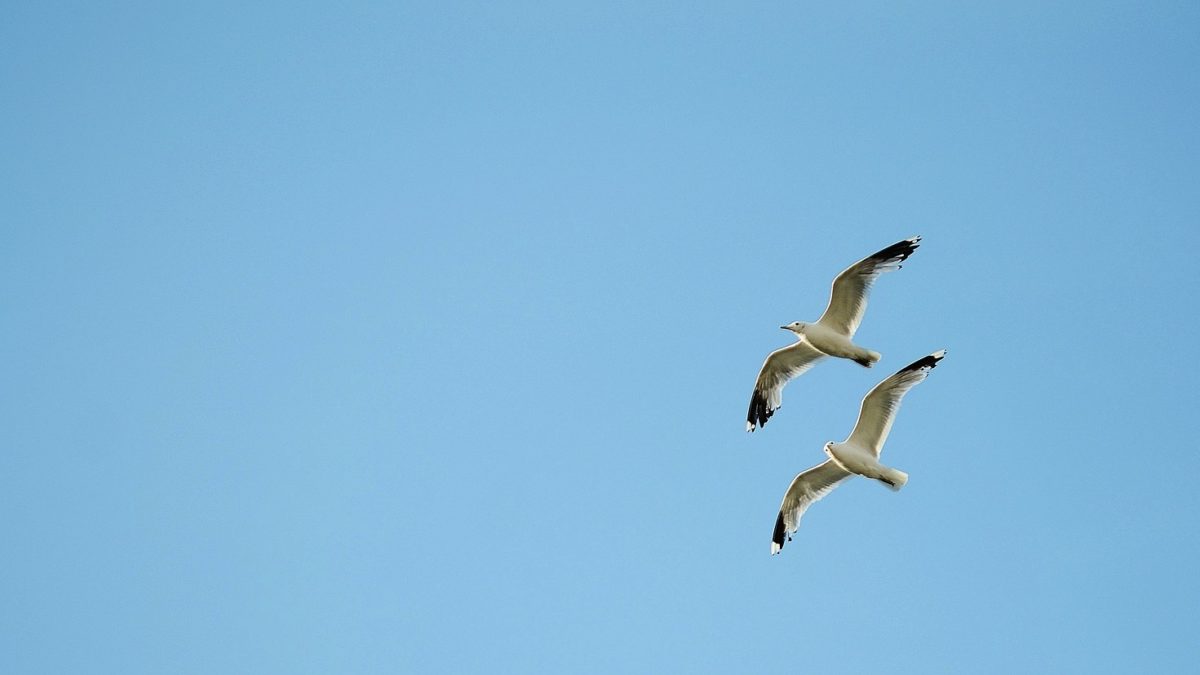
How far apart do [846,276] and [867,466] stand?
2650mm

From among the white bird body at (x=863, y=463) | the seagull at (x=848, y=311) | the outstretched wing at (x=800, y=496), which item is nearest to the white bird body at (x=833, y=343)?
the seagull at (x=848, y=311)

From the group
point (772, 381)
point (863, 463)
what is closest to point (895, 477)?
point (863, 463)

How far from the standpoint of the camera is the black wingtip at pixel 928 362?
67.6 feet

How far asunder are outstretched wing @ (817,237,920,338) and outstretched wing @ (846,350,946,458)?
915 mm

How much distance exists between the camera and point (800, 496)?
74.3ft

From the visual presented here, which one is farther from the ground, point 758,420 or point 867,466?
point 758,420

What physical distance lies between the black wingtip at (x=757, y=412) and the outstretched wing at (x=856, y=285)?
2.11 metres

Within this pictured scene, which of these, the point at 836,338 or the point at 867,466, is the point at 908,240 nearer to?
the point at 836,338

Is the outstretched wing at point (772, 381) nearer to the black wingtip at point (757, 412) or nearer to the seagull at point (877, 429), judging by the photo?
the black wingtip at point (757, 412)

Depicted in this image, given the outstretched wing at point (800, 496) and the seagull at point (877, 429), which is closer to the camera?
the seagull at point (877, 429)

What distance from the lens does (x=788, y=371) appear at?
75.1ft

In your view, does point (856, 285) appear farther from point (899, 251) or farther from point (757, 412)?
point (757, 412)

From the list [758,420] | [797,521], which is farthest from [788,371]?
[797,521]

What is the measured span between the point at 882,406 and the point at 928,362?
0.90 meters
